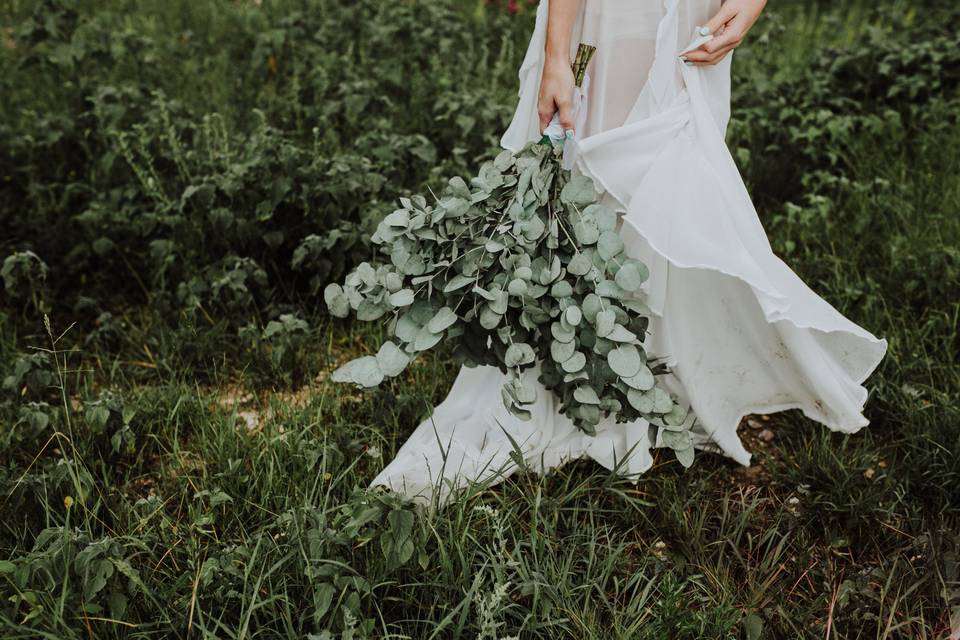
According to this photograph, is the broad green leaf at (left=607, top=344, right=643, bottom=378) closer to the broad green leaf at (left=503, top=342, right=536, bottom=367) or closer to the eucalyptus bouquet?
the eucalyptus bouquet

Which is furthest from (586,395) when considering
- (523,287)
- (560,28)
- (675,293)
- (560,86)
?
(560,28)

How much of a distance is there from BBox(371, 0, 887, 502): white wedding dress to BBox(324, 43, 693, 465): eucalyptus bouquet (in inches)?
6.5

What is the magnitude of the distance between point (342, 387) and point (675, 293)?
3.41 ft

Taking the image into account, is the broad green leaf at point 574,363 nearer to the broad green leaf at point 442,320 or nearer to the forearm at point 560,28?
the broad green leaf at point 442,320

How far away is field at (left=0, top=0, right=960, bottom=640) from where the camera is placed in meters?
1.83

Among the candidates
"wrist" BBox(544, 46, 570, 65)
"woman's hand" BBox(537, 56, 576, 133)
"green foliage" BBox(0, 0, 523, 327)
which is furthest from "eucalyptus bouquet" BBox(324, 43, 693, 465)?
"green foliage" BBox(0, 0, 523, 327)

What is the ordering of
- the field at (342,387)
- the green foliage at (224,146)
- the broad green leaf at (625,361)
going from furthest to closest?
the green foliage at (224,146) < the field at (342,387) < the broad green leaf at (625,361)

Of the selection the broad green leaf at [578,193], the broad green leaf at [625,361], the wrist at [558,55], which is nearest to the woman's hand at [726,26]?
the wrist at [558,55]

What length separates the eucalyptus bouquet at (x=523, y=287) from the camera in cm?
175

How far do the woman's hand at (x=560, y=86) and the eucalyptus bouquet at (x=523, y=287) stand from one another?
10cm

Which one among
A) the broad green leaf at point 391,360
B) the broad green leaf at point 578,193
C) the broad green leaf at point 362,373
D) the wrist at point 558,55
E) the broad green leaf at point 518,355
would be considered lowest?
the broad green leaf at point 362,373

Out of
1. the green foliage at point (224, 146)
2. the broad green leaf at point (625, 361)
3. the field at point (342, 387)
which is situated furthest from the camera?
the green foliage at point (224, 146)

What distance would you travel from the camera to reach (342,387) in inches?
103

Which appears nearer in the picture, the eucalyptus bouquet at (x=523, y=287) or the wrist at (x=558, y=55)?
the eucalyptus bouquet at (x=523, y=287)
